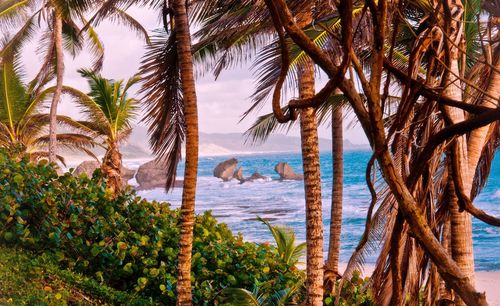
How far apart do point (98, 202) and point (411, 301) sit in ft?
13.1

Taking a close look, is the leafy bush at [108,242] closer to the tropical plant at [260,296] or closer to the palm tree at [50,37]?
the tropical plant at [260,296]

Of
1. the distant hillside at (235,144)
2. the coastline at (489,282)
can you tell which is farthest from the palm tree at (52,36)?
the distant hillside at (235,144)

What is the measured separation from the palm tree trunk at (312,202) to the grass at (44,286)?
1.55 m

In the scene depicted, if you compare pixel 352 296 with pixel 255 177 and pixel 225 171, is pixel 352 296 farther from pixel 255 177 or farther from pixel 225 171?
pixel 255 177

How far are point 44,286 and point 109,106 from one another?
799 cm

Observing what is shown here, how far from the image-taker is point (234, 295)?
20.3 ft

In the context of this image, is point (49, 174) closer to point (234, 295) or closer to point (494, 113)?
point (234, 295)

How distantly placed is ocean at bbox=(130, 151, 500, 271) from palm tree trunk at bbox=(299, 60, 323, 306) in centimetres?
1838

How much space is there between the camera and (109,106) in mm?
13539

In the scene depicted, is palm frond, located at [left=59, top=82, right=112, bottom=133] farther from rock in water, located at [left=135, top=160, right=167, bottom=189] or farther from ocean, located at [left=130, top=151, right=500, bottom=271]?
rock in water, located at [left=135, top=160, right=167, bottom=189]

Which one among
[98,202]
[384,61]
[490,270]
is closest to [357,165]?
[490,270]

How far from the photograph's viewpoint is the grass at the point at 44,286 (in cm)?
559

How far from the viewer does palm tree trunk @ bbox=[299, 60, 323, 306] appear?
6.11m

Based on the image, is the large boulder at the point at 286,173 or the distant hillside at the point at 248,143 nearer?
the large boulder at the point at 286,173
